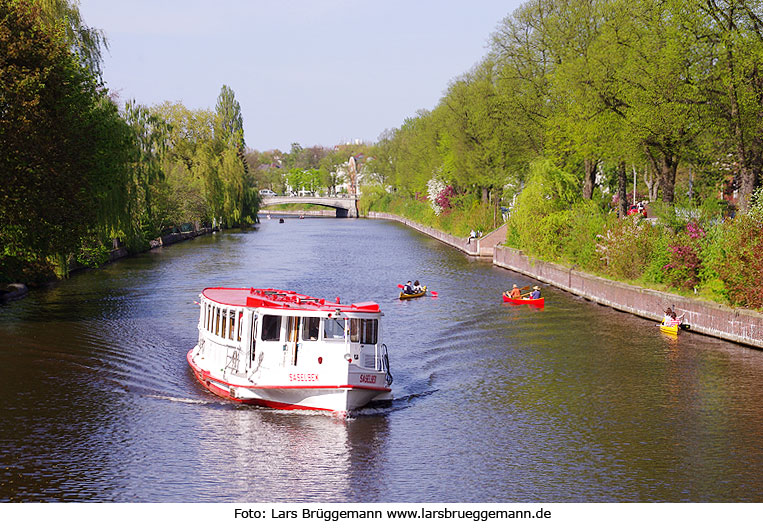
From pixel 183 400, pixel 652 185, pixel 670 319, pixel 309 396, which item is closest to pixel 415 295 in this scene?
pixel 670 319

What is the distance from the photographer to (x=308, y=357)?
25.7m

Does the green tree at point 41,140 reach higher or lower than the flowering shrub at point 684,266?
Answer: higher

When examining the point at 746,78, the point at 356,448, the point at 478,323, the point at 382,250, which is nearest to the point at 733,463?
the point at 356,448

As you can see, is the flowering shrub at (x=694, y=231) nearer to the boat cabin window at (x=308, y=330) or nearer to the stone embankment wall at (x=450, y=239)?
the boat cabin window at (x=308, y=330)

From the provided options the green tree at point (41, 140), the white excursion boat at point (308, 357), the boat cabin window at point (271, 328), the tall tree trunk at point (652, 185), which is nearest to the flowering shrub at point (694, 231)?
the white excursion boat at point (308, 357)

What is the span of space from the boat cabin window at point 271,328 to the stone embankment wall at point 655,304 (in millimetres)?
19931

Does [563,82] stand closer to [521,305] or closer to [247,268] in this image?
[521,305]

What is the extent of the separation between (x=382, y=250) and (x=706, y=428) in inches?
2616

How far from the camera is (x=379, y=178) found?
196625 millimetres

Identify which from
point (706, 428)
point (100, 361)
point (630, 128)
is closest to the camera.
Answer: point (706, 428)

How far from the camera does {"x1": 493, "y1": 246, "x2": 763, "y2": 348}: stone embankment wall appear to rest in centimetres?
3488

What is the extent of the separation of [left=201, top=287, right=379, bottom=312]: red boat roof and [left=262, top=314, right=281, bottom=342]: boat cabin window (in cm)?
38

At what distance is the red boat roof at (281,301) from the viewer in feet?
85.2

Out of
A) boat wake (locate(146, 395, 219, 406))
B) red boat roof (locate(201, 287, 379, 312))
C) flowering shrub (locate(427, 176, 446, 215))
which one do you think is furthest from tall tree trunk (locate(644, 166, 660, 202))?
boat wake (locate(146, 395, 219, 406))
